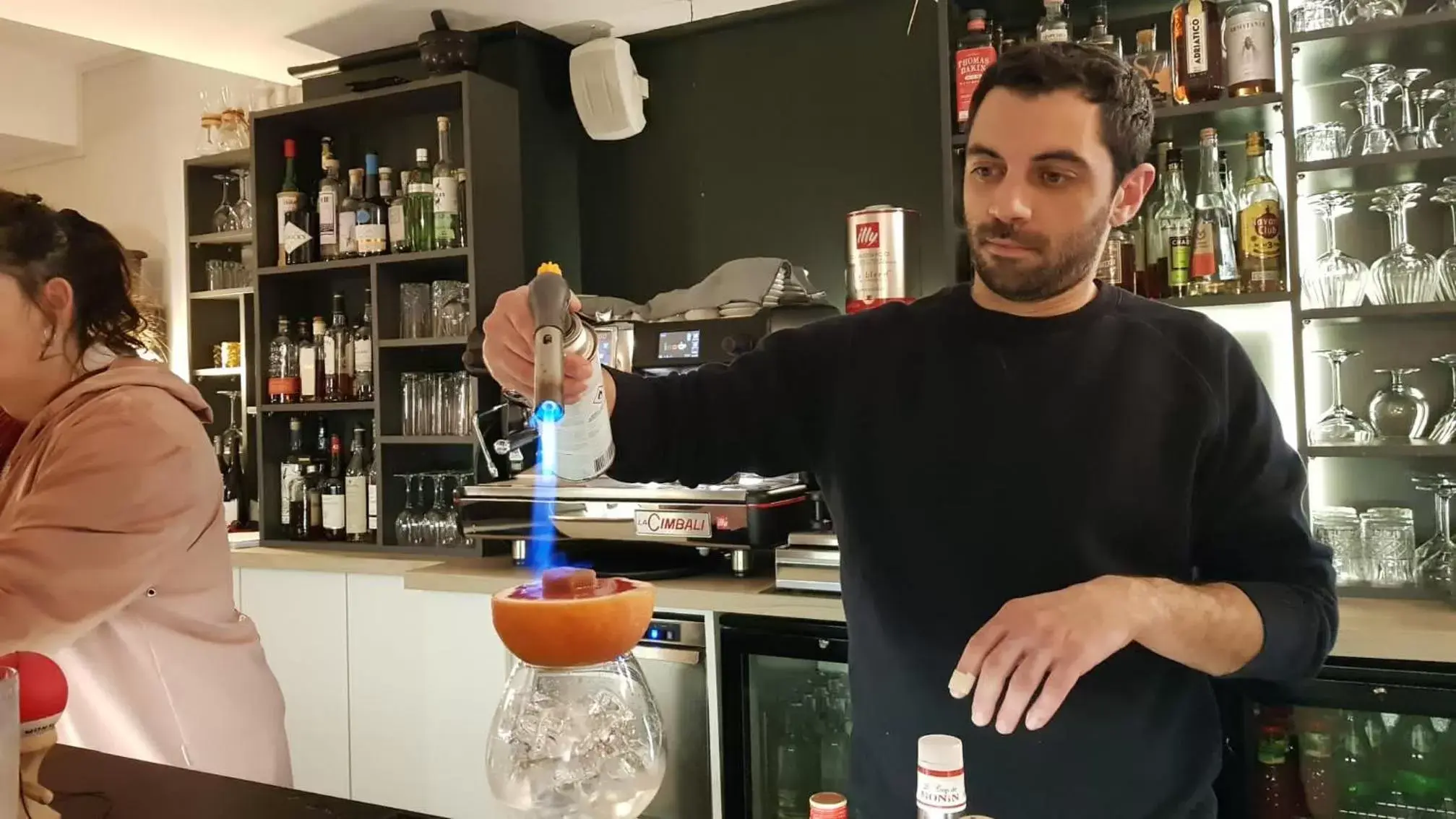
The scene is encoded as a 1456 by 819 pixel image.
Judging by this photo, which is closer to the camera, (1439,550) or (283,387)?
(1439,550)

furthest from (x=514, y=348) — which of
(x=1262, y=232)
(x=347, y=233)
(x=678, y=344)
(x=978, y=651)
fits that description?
(x=347, y=233)

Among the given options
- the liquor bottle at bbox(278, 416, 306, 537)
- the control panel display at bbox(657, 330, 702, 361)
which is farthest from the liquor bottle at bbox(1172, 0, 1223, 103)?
the liquor bottle at bbox(278, 416, 306, 537)

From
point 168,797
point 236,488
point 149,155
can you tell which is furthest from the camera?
point 149,155

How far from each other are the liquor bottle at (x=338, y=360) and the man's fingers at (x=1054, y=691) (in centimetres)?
238

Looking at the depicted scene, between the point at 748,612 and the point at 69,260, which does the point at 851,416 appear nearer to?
the point at 748,612

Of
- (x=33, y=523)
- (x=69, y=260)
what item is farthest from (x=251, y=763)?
(x=69, y=260)

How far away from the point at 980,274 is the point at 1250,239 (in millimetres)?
1022

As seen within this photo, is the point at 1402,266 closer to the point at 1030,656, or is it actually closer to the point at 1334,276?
the point at 1334,276

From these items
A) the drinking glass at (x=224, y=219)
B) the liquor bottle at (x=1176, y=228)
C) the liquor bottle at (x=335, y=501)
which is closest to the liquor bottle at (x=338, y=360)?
the liquor bottle at (x=335, y=501)

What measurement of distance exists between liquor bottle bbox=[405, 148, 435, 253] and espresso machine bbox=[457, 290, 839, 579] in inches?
20.4

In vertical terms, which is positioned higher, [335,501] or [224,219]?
[224,219]

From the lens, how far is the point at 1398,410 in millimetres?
1878

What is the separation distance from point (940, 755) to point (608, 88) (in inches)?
92.4

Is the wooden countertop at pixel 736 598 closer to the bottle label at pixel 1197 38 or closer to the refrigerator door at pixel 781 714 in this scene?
the refrigerator door at pixel 781 714
